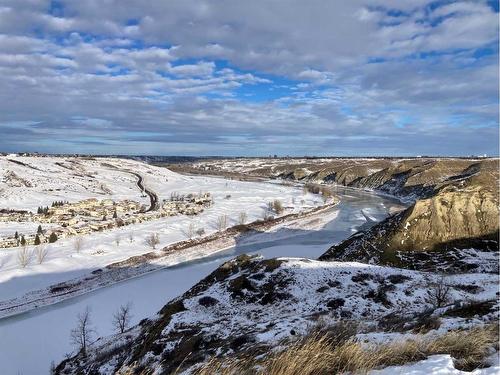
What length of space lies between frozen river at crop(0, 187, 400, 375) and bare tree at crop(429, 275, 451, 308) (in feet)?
83.7

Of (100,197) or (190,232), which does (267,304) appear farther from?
(100,197)

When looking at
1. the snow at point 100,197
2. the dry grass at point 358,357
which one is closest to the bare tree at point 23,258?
the snow at point 100,197

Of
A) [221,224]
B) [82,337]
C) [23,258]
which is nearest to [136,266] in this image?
[23,258]

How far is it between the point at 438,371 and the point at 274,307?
2215cm

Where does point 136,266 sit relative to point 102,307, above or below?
above

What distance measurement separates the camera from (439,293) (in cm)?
2577

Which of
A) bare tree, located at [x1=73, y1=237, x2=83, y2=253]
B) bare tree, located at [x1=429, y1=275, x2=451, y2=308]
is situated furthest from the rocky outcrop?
bare tree, located at [x1=73, y1=237, x2=83, y2=253]

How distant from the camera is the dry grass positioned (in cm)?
561

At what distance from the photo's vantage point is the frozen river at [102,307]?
32.9m

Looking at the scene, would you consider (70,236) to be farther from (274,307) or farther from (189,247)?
(274,307)

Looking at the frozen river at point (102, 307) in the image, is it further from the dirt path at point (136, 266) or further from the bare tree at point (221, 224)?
the bare tree at point (221, 224)

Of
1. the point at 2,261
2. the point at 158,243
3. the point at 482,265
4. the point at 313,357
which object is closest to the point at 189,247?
the point at 158,243

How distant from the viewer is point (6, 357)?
32.8 metres

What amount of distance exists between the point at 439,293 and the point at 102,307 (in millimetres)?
32365
